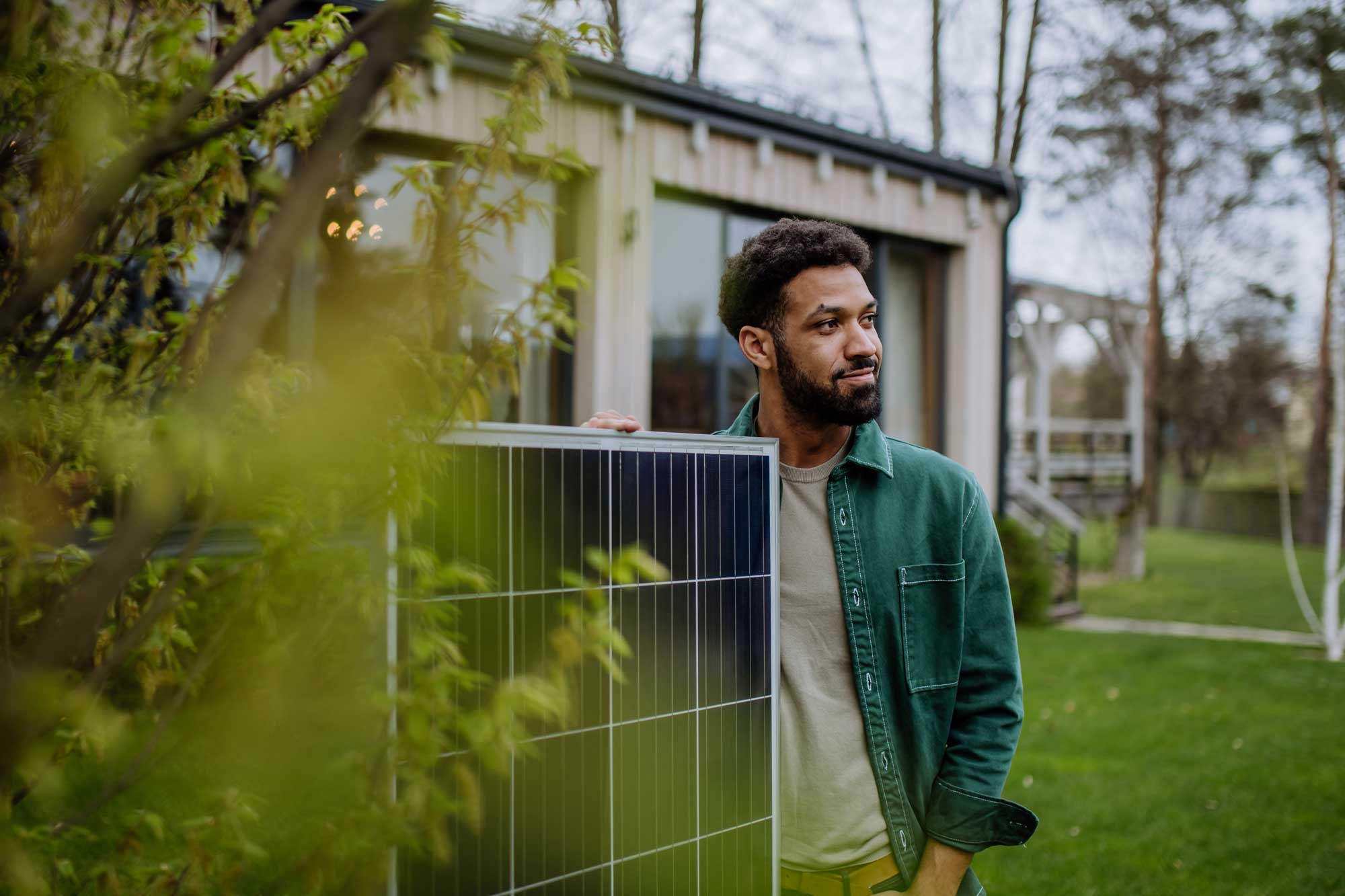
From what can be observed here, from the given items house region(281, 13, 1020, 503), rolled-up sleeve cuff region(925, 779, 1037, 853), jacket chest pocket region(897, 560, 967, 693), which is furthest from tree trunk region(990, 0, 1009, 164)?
rolled-up sleeve cuff region(925, 779, 1037, 853)

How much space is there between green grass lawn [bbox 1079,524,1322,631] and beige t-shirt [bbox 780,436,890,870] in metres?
11.6

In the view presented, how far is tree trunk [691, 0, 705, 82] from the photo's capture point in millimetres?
14531

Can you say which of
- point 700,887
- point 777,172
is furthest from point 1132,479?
point 700,887

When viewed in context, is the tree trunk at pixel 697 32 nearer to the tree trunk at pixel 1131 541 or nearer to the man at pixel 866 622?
the tree trunk at pixel 1131 541

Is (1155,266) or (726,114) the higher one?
(1155,266)

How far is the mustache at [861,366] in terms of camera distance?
6.46ft

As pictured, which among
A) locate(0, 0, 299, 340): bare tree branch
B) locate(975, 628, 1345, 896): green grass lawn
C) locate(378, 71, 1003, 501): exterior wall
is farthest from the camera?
locate(378, 71, 1003, 501): exterior wall

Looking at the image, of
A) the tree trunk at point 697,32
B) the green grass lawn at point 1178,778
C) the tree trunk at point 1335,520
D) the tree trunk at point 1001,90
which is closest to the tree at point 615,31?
the tree trunk at point 697,32

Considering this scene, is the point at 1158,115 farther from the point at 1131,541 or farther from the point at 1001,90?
the point at 1131,541

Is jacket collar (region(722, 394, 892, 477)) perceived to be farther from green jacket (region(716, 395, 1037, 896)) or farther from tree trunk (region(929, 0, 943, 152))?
tree trunk (region(929, 0, 943, 152))

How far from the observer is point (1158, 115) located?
23375mm

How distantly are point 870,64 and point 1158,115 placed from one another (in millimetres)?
10156

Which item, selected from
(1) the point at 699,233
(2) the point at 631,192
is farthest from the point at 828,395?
(1) the point at 699,233

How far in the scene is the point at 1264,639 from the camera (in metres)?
10.4
